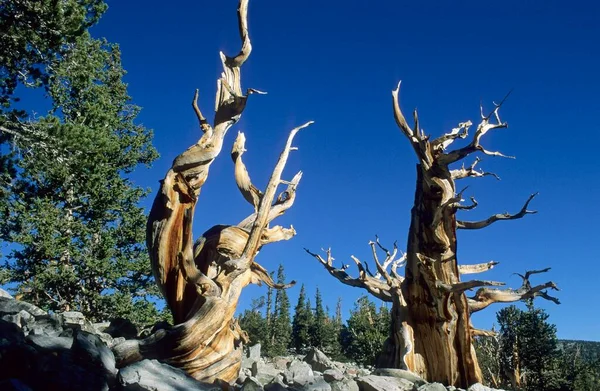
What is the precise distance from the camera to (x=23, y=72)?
30.3 feet

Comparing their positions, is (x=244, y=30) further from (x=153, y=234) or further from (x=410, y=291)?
(x=410, y=291)

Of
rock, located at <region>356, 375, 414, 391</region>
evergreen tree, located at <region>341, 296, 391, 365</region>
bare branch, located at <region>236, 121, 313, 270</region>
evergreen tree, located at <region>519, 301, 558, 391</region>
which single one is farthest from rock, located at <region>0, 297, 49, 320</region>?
evergreen tree, located at <region>519, 301, 558, 391</region>

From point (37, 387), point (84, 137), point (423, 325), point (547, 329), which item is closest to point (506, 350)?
point (547, 329)

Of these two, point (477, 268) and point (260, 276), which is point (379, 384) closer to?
point (260, 276)

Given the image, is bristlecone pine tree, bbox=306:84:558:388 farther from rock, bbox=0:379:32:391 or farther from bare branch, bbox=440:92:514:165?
rock, bbox=0:379:32:391

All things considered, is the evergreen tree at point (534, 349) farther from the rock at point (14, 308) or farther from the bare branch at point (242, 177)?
the rock at point (14, 308)

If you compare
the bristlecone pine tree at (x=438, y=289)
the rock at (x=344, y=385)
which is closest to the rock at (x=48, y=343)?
the rock at (x=344, y=385)

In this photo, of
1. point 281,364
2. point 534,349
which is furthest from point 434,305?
point 534,349

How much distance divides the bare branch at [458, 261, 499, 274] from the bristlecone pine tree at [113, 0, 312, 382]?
3152mm

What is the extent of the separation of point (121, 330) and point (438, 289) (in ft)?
12.8

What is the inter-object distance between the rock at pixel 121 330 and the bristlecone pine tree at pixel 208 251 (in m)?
0.51

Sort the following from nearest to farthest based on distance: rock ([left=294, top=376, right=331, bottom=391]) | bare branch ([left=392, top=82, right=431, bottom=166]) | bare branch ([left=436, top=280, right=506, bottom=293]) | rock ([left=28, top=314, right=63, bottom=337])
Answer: rock ([left=294, top=376, right=331, bottom=391]), rock ([left=28, top=314, right=63, bottom=337]), bare branch ([left=436, top=280, right=506, bottom=293]), bare branch ([left=392, top=82, right=431, bottom=166])

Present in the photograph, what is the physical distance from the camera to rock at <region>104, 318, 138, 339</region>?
4.63 m

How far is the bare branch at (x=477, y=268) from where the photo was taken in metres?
7.31
